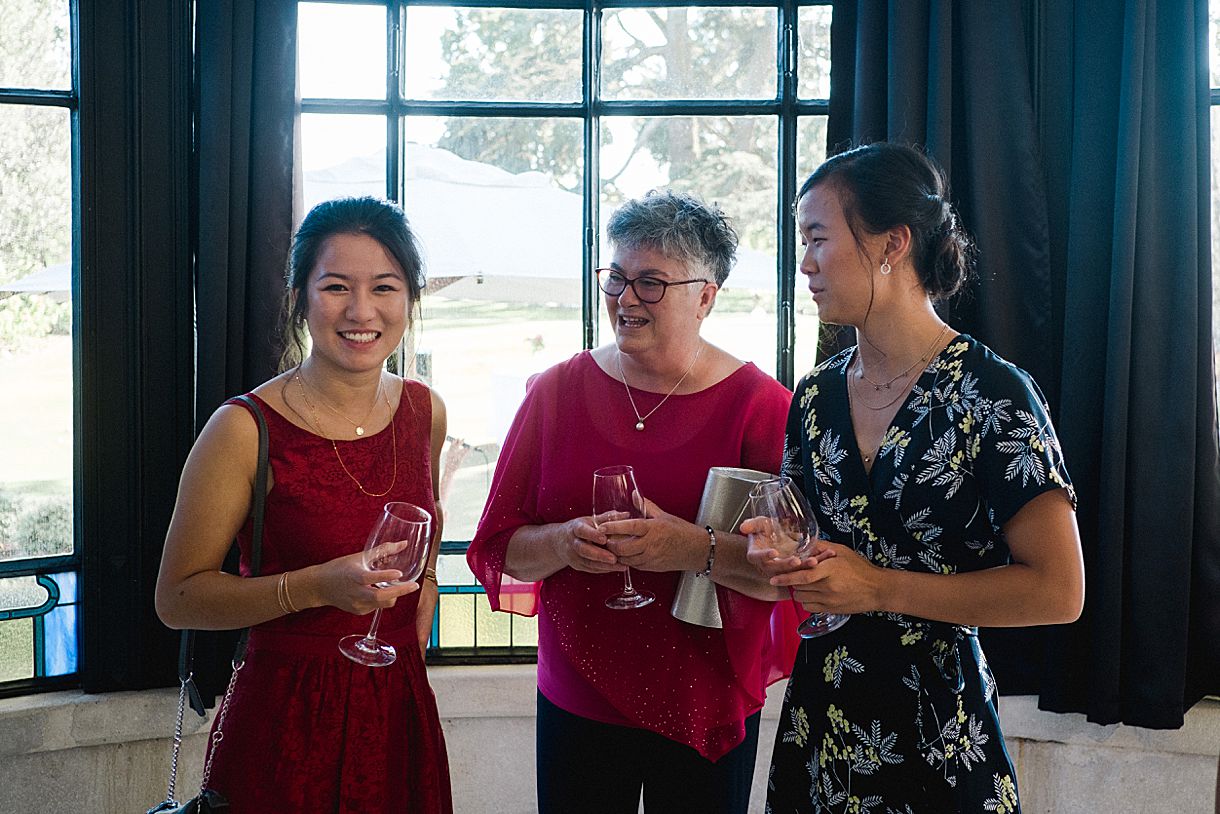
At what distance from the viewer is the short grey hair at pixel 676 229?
2064 millimetres

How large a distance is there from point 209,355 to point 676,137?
1.47 metres

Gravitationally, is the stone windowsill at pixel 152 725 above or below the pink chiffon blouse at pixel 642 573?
below

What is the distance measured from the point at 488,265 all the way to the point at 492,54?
623 millimetres

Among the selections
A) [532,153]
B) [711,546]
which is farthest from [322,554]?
[532,153]

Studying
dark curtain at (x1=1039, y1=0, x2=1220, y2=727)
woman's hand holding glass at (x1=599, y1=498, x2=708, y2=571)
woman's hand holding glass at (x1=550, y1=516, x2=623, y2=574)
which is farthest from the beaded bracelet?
dark curtain at (x1=1039, y1=0, x2=1220, y2=727)

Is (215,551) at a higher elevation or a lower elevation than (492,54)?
lower

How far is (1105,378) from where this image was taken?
288 centimetres

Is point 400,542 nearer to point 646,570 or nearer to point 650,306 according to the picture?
point 646,570

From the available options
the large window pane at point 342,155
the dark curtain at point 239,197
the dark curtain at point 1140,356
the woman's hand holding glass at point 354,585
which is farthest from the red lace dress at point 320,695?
the dark curtain at point 1140,356

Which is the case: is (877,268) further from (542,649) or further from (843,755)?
(542,649)

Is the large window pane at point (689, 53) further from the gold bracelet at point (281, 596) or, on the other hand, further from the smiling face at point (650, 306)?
the gold bracelet at point (281, 596)

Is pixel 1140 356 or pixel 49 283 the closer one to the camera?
pixel 1140 356

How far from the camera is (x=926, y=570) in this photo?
1636 millimetres

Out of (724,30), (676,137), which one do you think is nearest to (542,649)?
(676,137)
